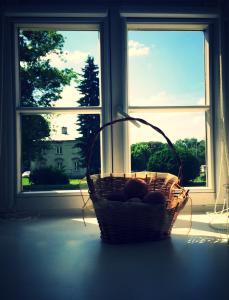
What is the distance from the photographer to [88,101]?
1954mm

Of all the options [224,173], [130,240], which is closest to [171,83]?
[224,173]

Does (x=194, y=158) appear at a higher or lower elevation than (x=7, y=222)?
higher

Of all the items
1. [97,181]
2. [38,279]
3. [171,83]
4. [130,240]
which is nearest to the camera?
[38,279]

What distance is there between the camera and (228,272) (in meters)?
0.91

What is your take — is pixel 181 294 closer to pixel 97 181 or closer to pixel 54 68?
pixel 97 181

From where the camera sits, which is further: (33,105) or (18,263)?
(33,105)

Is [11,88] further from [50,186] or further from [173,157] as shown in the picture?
[173,157]

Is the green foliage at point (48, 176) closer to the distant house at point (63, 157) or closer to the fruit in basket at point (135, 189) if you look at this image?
the distant house at point (63, 157)

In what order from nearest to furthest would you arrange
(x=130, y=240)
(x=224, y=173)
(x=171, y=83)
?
(x=130, y=240), (x=224, y=173), (x=171, y=83)

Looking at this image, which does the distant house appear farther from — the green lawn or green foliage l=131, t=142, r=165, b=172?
green foliage l=131, t=142, r=165, b=172

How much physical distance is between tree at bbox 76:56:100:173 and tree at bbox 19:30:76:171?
0.08m

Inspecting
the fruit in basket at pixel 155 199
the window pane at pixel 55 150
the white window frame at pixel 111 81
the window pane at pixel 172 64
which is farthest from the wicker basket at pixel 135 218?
the window pane at pixel 172 64

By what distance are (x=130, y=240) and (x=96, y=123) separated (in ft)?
2.85

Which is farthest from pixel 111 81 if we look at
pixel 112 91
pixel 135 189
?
pixel 135 189
